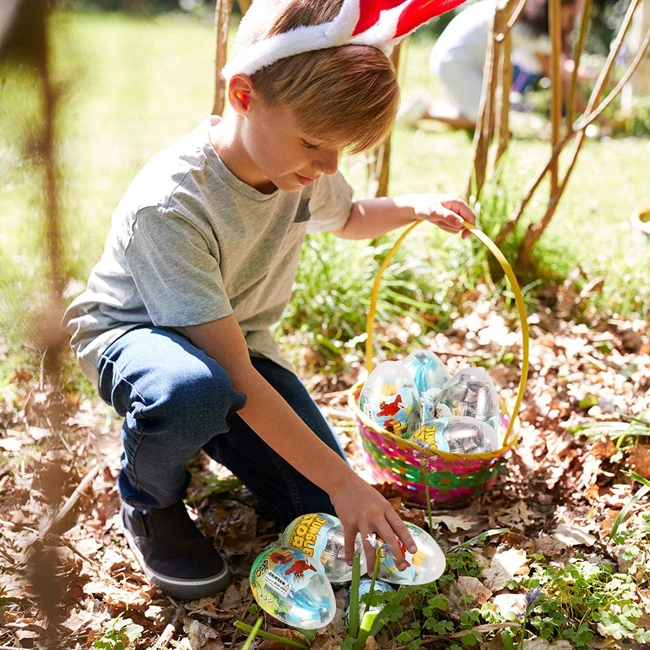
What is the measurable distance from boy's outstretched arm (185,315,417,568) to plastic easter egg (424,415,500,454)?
0.42 metres

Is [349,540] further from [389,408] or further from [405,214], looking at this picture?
[405,214]

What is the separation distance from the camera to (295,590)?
1.50m

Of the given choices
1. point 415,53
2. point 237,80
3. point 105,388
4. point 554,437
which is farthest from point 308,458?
point 415,53

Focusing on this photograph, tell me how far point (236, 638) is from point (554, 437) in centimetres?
113

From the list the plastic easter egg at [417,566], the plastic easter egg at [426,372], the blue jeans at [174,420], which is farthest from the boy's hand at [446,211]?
the plastic easter egg at [417,566]

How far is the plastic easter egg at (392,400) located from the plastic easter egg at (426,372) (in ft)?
0.32

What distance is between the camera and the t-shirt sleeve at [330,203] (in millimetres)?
2055

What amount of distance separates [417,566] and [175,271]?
82cm

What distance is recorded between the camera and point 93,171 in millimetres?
4441

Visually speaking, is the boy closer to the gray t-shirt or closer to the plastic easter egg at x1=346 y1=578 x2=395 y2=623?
the gray t-shirt

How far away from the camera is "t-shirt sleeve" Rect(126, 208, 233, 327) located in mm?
1571

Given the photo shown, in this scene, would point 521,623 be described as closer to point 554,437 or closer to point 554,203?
point 554,437

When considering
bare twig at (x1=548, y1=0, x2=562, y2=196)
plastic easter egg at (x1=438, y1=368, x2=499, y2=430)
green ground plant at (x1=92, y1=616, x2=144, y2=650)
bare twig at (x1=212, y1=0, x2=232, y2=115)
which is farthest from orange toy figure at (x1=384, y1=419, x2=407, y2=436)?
bare twig at (x1=548, y1=0, x2=562, y2=196)

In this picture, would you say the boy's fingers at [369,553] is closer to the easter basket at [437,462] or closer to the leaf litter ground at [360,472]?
the leaf litter ground at [360,472]
